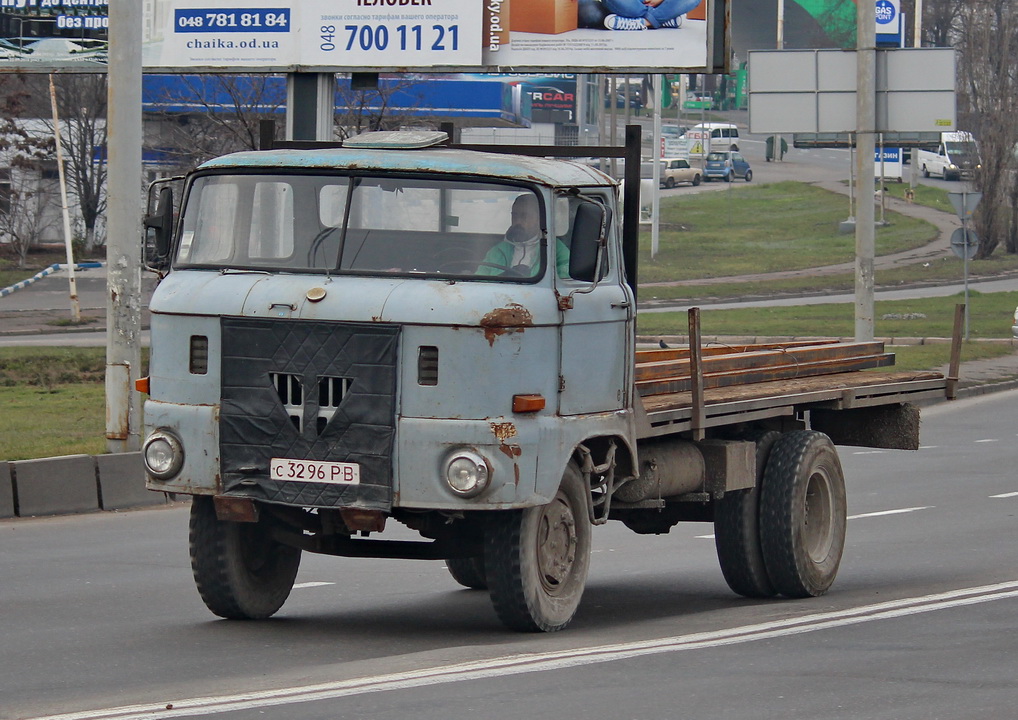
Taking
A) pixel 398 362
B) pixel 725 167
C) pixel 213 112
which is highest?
pixel 725 167

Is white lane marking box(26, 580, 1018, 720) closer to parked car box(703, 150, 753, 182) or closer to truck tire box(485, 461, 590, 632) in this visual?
truck tire box(485, 461, 590, 632)

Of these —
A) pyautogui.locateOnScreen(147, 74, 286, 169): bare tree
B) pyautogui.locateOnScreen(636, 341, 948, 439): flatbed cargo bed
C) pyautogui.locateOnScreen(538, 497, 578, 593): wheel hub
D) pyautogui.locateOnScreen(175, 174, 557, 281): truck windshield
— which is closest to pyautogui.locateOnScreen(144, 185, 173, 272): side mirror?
pyautogui.locateOnScreen(175, 174, 557, 281): truck windshield

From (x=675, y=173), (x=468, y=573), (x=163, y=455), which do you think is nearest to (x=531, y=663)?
(x=163, y=455)

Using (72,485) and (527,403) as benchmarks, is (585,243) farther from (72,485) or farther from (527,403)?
(72,485)

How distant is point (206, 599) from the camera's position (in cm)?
854

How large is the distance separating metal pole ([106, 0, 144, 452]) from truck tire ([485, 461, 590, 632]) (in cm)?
712

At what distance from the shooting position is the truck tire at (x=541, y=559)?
782cm

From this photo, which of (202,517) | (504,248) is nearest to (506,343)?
(504,248)

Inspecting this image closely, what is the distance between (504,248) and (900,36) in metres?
62.8

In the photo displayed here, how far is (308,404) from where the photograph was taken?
7.70 metres

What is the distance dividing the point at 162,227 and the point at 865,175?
54.4 feet

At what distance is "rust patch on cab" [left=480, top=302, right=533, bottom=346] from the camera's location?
24.6 ft

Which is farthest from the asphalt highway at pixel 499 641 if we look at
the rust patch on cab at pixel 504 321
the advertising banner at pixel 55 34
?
the advertising banner at pixel 55 34

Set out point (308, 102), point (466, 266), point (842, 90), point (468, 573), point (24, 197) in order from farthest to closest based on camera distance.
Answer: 1. point (24, 197)
2. point (842, 90)
3. point (308, 102)
4. point (468, 573)
5. point (466, 266)
